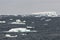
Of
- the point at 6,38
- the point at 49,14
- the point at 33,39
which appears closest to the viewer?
the point at 33,39

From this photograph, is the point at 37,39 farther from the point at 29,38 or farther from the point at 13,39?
the point at 13,39

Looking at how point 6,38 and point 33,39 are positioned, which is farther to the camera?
point 6,38

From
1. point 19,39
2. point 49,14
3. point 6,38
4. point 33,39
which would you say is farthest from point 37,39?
point 49,14

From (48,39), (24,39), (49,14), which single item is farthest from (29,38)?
(49,14)

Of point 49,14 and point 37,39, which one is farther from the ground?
point 37,39

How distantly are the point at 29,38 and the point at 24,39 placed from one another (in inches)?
25.3

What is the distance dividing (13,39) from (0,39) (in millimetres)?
1449

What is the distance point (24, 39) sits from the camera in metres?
23.7

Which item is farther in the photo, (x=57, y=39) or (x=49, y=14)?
(x=49, y=14)

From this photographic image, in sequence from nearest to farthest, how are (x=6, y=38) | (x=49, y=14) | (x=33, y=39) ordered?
(x=33, y=39) < (x=6, y=38) < (x=49, y=14)

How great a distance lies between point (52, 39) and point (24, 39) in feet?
10.3

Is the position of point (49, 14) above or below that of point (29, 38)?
below

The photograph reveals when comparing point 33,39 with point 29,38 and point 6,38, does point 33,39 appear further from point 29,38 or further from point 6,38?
point 6,38

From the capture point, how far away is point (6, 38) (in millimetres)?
25391
